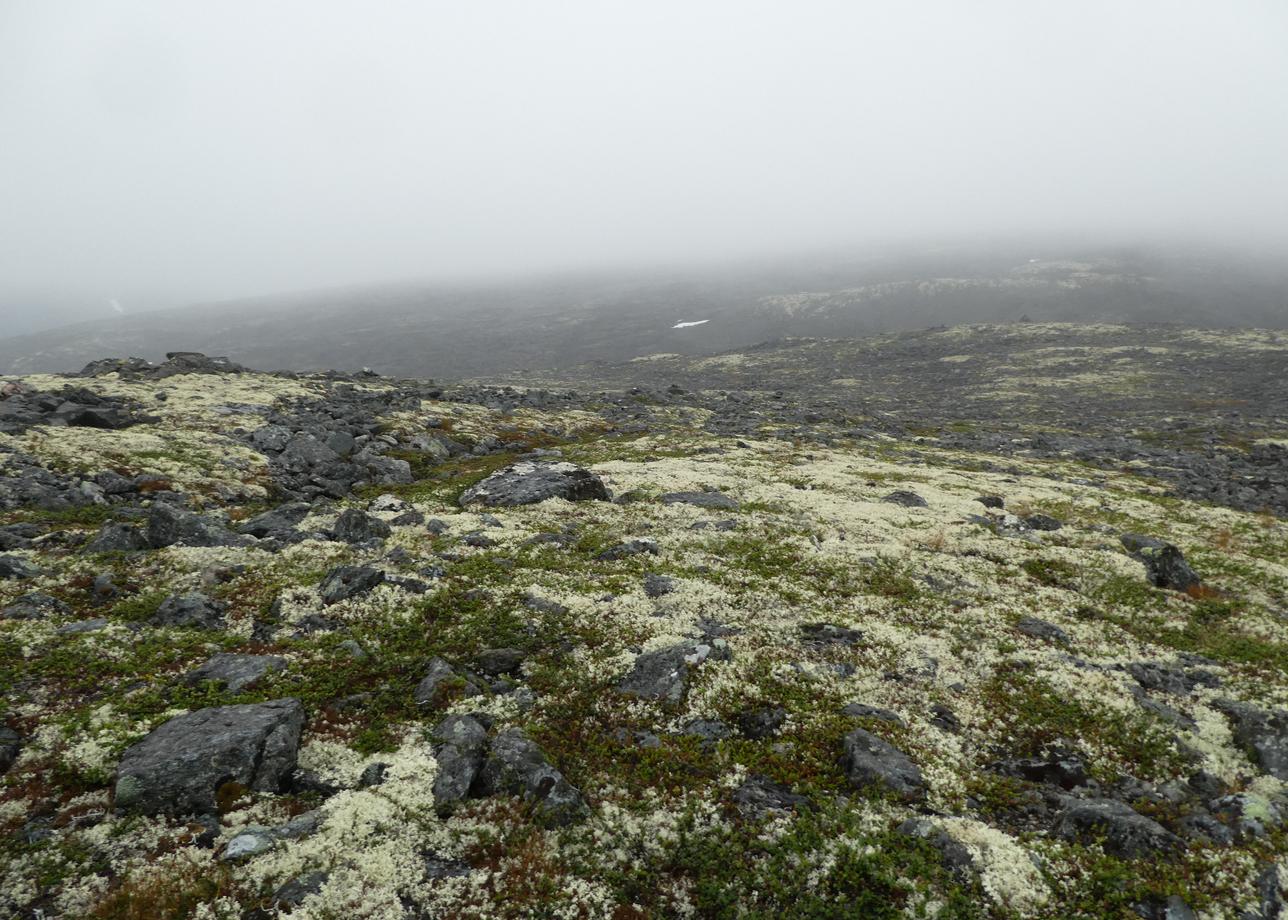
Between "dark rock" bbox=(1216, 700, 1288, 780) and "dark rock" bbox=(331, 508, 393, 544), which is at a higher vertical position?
"dark rock" bbox=(331, 508, 393, 544)

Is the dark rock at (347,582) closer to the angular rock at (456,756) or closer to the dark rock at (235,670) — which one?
the dark rock at (235,670)

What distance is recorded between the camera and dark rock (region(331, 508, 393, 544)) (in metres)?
23.5

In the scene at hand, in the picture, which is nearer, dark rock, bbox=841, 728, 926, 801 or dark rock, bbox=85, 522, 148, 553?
dark rock, bbox=841, 728, 926, 801

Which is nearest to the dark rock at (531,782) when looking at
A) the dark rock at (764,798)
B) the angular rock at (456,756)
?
the angular rock at (456,756)

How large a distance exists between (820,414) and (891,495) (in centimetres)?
4370

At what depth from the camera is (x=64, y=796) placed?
35.2 ft

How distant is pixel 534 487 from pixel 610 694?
59.0 ft

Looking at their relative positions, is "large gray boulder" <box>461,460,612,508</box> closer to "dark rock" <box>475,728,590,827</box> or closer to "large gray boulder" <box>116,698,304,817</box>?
"large gray boulder" <box>116,698,304,817</box>

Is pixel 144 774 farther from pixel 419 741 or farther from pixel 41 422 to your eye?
pixel 41 422

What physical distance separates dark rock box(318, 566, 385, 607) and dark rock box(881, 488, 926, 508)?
91.2 feet

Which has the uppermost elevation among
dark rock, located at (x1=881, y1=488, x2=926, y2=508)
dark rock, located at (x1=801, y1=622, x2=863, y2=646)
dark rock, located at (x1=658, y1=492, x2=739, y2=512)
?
dark rock, located at (x1=801, y1=622, x2=863, y2=646)

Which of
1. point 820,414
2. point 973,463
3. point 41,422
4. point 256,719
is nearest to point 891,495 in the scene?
point 973,463

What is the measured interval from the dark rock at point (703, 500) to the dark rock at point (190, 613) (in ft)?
68.1

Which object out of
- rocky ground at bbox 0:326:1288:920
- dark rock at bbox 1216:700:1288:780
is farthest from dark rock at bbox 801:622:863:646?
dark rock at bbox 1216:700:1288:780
